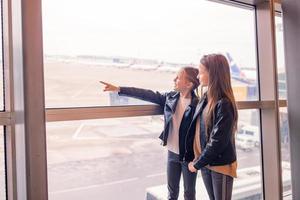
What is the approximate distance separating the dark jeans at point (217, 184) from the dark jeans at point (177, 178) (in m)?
0.08

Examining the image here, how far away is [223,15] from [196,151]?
4.12ft

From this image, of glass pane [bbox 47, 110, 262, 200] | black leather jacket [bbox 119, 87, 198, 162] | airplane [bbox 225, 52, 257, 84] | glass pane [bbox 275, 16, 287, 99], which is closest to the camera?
glass pane [bbox 47, 110, 262, 200]

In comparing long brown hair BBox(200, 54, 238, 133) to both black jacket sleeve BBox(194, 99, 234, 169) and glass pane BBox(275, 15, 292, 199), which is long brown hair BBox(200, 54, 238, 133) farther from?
glass pane BBox(275, 15, 292, 199)

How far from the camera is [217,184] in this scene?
1782 mm

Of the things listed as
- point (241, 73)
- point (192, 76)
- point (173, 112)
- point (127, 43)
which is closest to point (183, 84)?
point (192, 76)

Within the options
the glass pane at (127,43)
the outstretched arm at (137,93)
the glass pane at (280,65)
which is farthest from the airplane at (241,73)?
the outstretched arm at (137,93)

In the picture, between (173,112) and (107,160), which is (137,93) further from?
(107,160)

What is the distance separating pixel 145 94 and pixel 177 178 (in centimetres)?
57

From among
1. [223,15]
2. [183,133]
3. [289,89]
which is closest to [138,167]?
[183,133]

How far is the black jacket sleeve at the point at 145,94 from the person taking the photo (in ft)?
5.65

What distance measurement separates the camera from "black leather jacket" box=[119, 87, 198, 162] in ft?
5.73

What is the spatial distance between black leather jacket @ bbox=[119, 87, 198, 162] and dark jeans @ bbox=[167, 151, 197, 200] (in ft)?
0.25

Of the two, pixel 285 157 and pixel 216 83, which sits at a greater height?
pixel 216 83

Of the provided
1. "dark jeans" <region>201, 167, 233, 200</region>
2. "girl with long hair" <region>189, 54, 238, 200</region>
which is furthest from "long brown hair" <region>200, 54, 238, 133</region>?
"dark jeans" <region>201, 167, 233, 200</region>
